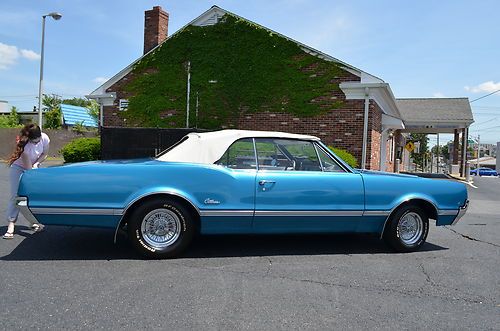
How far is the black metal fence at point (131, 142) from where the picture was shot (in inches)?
453

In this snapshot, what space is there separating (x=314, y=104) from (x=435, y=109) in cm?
1511

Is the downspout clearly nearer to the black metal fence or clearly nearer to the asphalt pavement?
the black metal fence

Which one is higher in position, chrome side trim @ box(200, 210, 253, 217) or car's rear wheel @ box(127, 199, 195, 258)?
chrome side trim @ box(200, 210, 253, 217)

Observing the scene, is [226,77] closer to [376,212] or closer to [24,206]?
[376,212]

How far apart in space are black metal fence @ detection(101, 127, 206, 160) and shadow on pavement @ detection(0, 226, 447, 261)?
17.1 ft

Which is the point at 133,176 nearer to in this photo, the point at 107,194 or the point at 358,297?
the point at 107,194

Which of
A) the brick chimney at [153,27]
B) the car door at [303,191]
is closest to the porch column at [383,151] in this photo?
the brick chimney at [153,27]

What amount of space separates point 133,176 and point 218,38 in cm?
1273

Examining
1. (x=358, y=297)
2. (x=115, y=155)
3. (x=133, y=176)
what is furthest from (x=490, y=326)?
(x=115, y=155)

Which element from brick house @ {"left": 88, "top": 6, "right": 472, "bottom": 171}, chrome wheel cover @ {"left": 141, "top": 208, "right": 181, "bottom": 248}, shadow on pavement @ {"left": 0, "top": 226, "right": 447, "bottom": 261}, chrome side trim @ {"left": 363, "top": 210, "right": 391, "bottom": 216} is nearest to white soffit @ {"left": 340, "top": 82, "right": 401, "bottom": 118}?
brick house @ {"left": 88, "top": 6, "right": 472, "bottom": 171}

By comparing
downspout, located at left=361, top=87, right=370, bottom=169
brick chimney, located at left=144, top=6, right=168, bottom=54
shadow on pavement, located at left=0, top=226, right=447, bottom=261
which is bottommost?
shadow on pavement, located at left=0, top=226, right=447, bottom=261

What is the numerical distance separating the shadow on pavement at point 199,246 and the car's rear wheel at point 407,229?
20 centimetres

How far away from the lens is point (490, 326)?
11.6 feet

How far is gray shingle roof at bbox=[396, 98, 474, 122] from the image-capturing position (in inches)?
990
